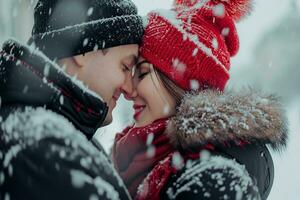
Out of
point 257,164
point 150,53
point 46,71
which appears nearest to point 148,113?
point 150,53

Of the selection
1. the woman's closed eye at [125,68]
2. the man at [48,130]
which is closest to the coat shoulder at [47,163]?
the man at [48,130]

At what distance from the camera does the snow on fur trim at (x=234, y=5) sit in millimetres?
2705

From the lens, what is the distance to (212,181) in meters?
2.00

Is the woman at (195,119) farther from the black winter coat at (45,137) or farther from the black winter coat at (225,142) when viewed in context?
the black winter coat at (45,137)

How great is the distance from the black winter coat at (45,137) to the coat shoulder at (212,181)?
379mm

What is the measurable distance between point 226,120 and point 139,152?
1.69ft

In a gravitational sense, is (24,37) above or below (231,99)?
below

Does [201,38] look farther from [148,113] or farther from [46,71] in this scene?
[46,71]

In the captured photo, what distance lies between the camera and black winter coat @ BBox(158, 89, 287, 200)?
2.01 m

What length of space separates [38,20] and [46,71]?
0.61 metres

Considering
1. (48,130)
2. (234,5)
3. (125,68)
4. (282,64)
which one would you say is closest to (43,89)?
(48,130)

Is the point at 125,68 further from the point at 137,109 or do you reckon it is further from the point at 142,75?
the point at 137,109

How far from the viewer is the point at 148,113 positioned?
255 cm

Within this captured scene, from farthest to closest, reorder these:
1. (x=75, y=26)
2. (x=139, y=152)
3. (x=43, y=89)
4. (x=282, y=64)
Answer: (x=282, y=64)
(x=139, y=152)
(x=75, y=26)
(x=43, y=89)
